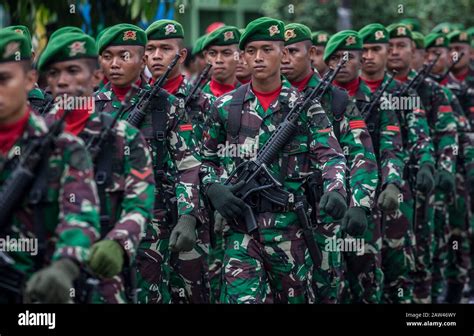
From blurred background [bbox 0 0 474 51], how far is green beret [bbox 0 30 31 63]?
16.4 feet

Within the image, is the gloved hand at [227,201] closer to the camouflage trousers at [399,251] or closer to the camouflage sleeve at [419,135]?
the camouflage trousers at [399,251]

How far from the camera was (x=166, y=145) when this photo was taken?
29.6 feet

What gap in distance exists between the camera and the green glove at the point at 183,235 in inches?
328

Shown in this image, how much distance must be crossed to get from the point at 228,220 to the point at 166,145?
81 cm

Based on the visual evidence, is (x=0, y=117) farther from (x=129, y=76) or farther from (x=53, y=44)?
(x=129, y=76)

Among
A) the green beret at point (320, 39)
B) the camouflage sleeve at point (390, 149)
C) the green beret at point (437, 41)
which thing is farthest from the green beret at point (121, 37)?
the green beret at point (437, 41)

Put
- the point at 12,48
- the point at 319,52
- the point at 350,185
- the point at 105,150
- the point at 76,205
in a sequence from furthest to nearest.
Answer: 1. the point at 319,52
2. the point at 350,185
3. the point at 105,150
4. the point at 12,48
5. the point at 76,205

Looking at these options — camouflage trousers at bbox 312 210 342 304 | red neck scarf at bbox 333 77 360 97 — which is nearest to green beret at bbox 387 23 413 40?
red neck scarf at bbox 333 77 360 97

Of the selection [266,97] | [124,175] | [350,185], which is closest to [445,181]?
[350,185]

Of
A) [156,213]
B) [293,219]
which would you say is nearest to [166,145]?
[156,213]

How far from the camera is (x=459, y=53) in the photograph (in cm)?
1462

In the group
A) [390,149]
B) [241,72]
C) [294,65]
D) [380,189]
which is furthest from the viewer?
[241,72]

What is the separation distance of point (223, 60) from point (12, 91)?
5967 millimetres

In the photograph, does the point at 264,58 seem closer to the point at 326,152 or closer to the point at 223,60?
the point at 326,152
